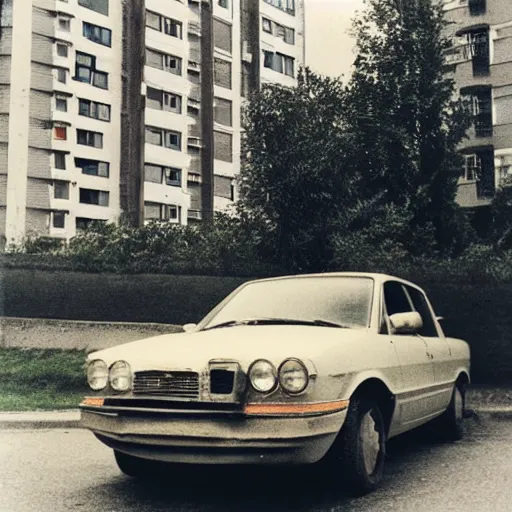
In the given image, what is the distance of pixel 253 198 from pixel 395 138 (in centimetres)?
278

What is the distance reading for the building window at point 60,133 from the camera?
12697 mm

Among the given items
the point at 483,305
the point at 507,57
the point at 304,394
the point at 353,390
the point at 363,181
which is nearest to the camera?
the point at 304,394

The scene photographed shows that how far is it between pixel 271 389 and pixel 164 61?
399 inches

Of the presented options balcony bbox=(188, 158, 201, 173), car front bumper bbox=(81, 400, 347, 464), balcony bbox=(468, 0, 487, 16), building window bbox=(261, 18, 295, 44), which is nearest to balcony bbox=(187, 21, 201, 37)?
building window bbox=(261, 18, 295, 44)

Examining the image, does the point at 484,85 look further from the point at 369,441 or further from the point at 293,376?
the point at 293,376

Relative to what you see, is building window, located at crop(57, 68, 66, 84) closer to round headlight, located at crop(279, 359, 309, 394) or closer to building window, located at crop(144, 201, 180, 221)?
building window, located at crop(144, 201, 180, 221)

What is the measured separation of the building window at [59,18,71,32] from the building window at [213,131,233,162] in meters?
3.26

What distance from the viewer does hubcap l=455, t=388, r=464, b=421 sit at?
6.60 metres

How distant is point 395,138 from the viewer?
13.1m

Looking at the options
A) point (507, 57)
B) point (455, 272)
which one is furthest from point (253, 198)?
point (507, 57)

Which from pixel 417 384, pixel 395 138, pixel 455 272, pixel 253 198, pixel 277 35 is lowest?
pixel 417 384

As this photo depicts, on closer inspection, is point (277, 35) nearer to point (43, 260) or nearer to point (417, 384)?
point (43, 260)

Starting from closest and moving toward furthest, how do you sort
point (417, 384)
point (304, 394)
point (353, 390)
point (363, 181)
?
1. point (304, 394)
2. point (353, 390)
3. point (417, 384)
4. point (363, 181)

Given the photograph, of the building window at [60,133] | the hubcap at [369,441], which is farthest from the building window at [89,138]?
the hubcap at [369,441]
